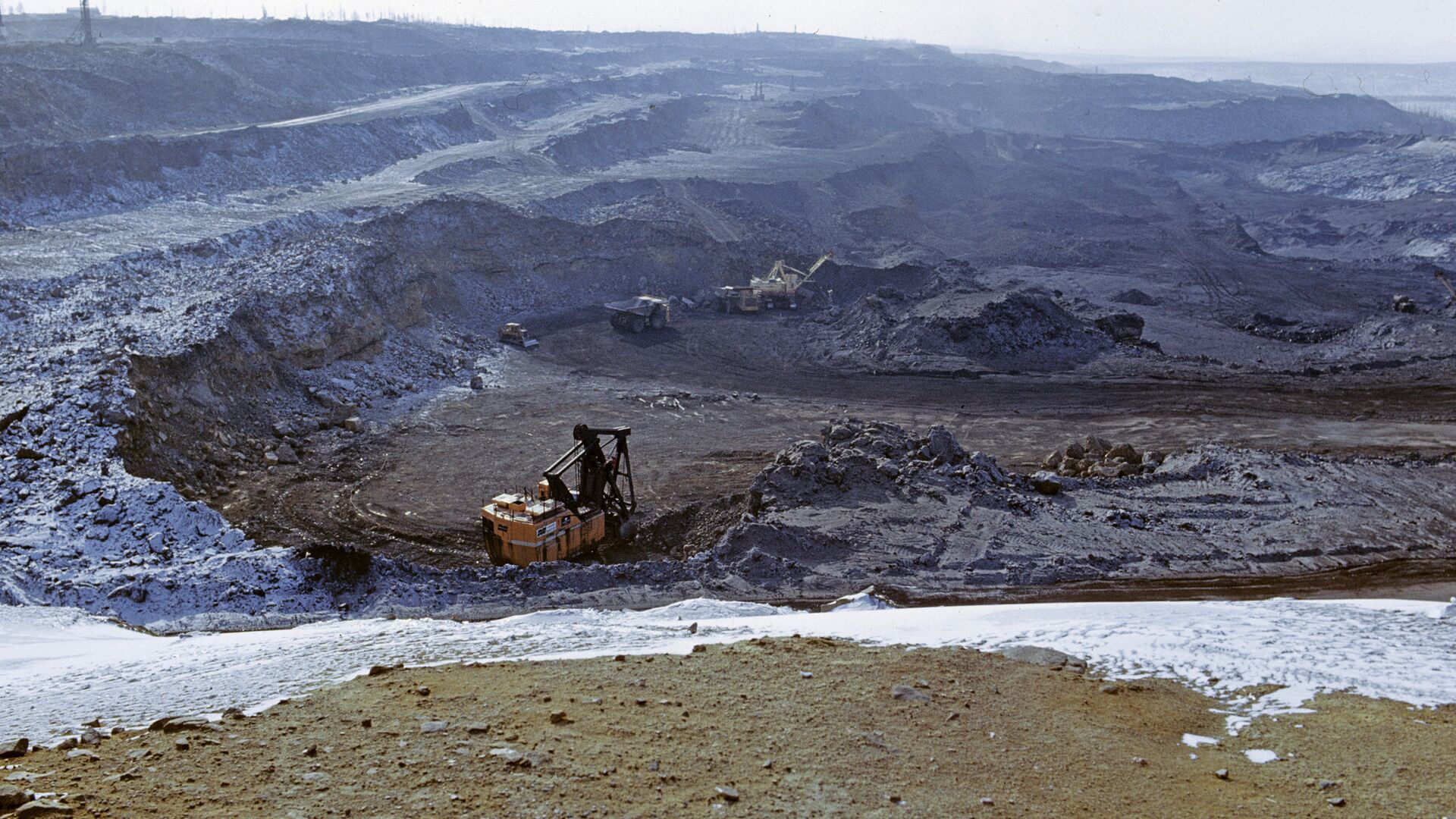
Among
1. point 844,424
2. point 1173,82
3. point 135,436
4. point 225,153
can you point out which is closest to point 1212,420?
point 844,424

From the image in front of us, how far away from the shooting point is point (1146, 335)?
35406mm

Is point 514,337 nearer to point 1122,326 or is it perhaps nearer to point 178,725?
point 1122,326

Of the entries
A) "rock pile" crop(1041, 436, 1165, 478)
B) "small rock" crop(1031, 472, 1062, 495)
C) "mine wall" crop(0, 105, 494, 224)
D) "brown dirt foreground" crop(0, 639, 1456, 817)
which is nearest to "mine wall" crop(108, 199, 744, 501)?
"mine wall" crop(0, 105, 494, 224)

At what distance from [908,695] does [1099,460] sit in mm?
13284

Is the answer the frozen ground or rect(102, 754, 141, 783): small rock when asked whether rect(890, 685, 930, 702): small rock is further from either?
rect(102, 754, 141, 783): small rock

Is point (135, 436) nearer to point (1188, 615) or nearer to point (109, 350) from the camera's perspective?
point (109, 350)

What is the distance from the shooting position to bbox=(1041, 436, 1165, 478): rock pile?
1984 centimetres

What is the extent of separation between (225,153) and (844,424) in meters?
30.2

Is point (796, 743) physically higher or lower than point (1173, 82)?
lower

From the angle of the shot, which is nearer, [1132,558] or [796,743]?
[796,743]

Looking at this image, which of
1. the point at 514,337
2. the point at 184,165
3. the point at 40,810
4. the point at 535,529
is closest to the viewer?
the point at 40,810

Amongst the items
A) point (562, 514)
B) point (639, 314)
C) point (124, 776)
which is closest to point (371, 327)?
point (639, 314)

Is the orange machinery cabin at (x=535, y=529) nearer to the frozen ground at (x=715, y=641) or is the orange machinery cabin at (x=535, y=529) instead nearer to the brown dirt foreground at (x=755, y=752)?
the frozen ground at (x=715, y=641)

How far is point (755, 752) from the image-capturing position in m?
7.94
